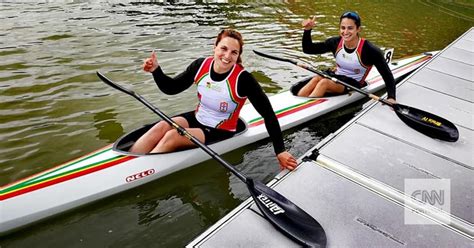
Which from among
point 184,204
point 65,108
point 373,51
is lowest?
point 184,204

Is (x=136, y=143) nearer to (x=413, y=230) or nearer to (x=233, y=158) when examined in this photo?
(x=233, y=158)

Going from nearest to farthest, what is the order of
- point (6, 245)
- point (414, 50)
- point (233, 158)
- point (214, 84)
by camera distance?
point (6, 245), point (214, 84), point (233, 158), point (414, 50)

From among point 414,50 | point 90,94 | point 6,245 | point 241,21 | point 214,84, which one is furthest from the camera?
point 241,21

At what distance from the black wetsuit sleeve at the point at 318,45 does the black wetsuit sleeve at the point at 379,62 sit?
636mm

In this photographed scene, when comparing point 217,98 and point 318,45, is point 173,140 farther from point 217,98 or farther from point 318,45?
point 318,45

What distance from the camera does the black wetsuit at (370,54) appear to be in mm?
5634

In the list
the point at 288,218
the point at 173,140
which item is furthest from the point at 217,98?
the point at 288,218

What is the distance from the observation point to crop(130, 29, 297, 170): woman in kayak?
12.7 ft

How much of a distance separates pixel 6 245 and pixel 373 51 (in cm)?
598

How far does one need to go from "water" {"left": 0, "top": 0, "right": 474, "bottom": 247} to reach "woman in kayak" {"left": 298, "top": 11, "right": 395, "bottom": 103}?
66 cm

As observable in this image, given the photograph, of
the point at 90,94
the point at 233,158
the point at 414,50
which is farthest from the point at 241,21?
the point at 233,158

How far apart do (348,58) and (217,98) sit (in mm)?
3265

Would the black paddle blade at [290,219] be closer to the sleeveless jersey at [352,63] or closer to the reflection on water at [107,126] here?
the reflection on water at [107,126]

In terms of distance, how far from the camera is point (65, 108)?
612cm
